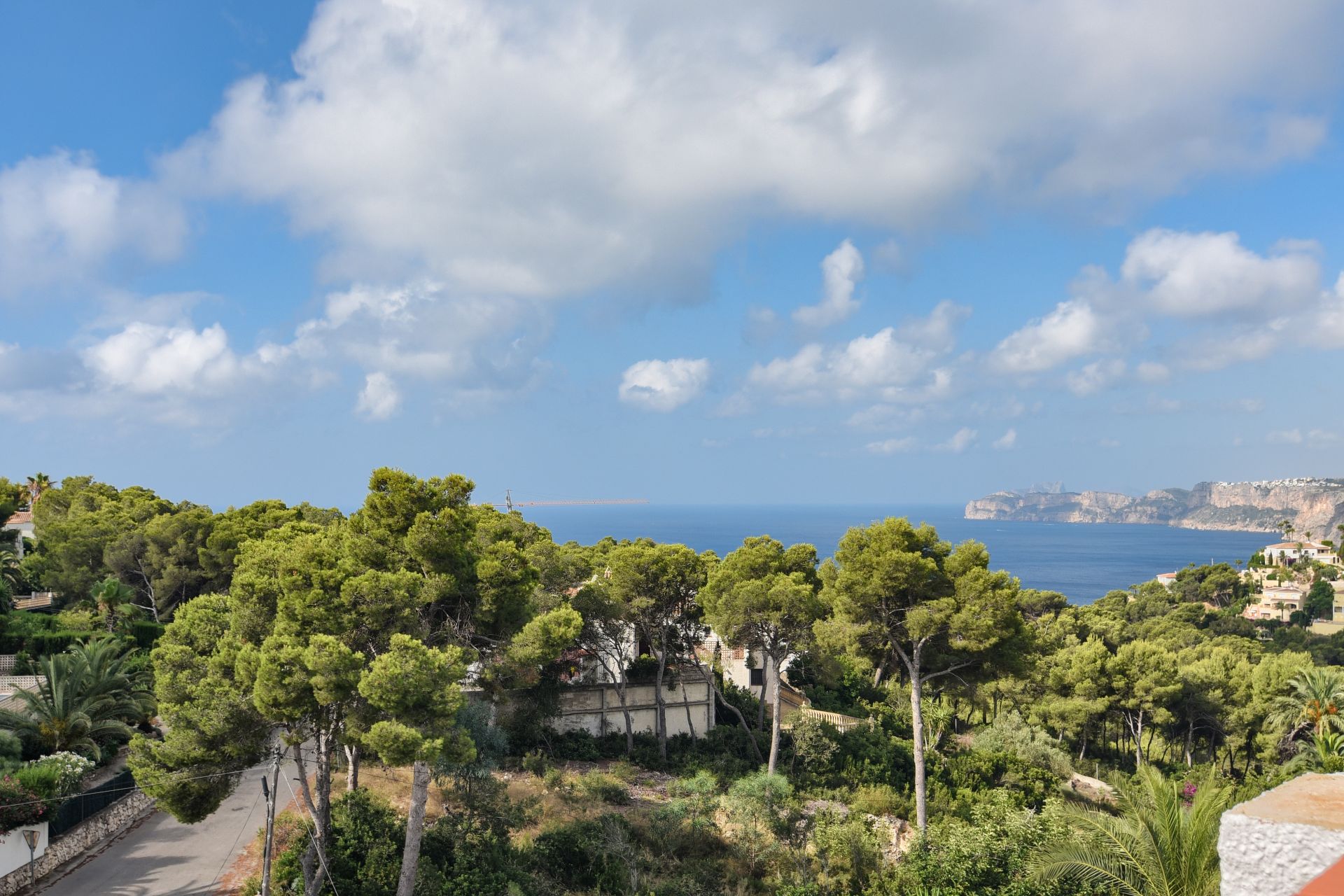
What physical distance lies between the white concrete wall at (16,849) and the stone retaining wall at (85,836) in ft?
0.49

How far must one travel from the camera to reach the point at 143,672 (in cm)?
2217

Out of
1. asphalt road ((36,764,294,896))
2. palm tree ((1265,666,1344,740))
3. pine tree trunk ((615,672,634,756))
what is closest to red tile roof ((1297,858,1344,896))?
asphalt road ((36,764,294,896))

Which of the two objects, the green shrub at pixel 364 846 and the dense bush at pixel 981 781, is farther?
the dense bush at pixel 981 781

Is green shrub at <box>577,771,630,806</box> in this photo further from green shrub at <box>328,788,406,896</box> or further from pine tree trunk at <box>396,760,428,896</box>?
pine tree trunk at <box>396,760,428,896</box>

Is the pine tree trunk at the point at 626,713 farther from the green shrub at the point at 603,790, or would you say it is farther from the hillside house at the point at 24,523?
the hillside house at the point at 24,523

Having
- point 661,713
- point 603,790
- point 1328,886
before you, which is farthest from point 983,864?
point 661,713

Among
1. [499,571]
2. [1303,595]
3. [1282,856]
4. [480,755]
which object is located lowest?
[1303,595]

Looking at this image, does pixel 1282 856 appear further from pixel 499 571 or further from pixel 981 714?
pixel 981 714

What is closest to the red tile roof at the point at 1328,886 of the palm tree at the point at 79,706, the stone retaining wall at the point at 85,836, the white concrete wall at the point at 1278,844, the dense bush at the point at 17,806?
the white concrete wall at the point at 1278,844

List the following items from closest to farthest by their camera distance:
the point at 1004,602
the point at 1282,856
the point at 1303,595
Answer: the point at 1282,856, the point at 1004,602, the point at 1303,595

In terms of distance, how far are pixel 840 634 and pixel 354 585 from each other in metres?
11.9

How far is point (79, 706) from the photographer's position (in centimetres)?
1767

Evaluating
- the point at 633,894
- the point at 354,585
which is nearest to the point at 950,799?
the point at 633,894

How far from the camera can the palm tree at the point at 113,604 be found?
89.1 feet
